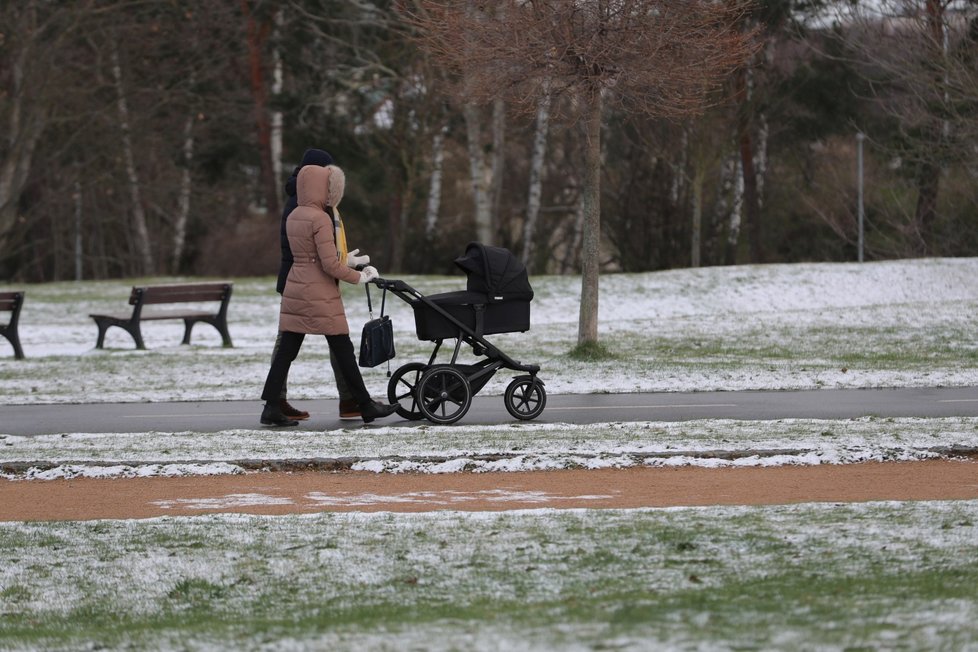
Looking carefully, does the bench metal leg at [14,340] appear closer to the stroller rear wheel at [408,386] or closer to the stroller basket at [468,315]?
the stroller rear wheel at [408,386]

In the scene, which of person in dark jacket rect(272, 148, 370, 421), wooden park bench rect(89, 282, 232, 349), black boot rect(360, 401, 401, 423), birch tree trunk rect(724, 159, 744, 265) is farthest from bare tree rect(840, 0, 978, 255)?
black boot rect(360, 401, 401, 423)

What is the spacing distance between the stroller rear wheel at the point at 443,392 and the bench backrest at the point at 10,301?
9.55 m

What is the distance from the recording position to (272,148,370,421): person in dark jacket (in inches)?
441

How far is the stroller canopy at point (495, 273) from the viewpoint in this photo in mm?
11102

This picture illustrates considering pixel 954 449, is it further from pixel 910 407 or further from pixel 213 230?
pixel 213 230

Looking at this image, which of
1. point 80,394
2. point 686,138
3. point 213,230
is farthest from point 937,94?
point 213,230

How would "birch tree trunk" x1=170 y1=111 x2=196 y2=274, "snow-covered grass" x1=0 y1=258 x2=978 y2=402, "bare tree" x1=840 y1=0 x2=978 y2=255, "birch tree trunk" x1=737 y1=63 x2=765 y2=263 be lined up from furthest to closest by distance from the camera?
"birch tree trunk" x1=170 y1=111 x2=196 y2=274 → "birch tree trunk" x1=737 y1=63 x2=765 y2=263 → "bare tree" x1=840 y1=0 x2=978 y2=255 → "snow-covered grass" x1=0 y1=258 x2=978 y2=402

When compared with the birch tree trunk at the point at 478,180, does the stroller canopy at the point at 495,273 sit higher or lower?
lower

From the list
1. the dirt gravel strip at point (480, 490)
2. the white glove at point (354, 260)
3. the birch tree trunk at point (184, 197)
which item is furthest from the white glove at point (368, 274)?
the birch tree trunk at point (184, 197)

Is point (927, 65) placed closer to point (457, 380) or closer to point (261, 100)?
point (457, 380)

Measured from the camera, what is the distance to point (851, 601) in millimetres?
5191

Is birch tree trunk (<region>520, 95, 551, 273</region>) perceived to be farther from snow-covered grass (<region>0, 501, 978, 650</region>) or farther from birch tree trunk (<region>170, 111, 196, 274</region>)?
snow-covered grass (<region>0, 501, 978, 650</region>)

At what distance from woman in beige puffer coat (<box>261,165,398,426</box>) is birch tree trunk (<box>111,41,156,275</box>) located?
1009 inches

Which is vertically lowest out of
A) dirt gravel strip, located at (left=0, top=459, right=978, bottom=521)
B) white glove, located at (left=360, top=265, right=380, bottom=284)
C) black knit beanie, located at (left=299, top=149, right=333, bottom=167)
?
dirt gravel strip, located at (left=0, top=459, right=978, bottom=521)
